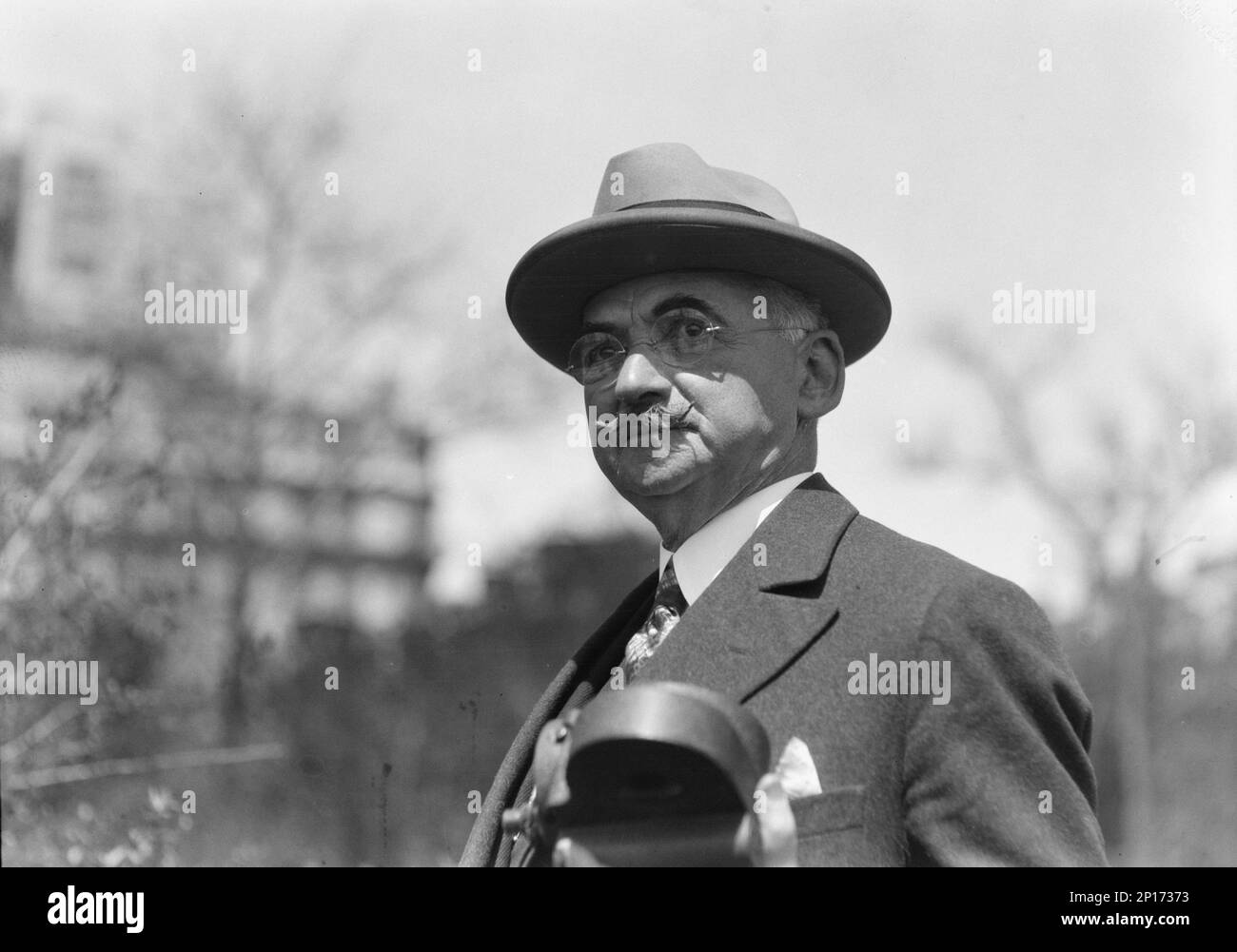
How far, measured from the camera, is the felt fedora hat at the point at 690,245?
2.89m

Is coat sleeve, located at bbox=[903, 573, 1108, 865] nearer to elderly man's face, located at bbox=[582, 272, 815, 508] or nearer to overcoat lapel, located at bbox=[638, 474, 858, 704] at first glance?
overcoat lapel, located at bbox=[638, 474, 858, 704]

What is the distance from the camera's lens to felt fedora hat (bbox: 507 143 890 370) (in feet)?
9.48

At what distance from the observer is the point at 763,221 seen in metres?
2.86

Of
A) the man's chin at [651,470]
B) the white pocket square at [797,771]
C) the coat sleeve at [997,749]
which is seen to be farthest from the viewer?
the man's chin at [651,470]

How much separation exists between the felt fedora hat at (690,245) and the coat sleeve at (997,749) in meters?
0.86

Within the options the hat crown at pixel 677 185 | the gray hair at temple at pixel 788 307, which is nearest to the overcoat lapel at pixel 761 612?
the gray hair at temple at pixel 788 307

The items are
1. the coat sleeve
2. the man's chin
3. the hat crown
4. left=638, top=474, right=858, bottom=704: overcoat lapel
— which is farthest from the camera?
the hat crown

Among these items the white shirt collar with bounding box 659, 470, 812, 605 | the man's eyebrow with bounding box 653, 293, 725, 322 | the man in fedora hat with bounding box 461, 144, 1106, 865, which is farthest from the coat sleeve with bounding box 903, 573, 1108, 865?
the man's eyebrow with bounding box 653, 293, 725, 322

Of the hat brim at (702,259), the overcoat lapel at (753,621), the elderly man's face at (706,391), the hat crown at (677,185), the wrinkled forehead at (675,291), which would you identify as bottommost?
the overcoat lapel at (753,621)

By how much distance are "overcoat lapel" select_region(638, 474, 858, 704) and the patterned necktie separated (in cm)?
20

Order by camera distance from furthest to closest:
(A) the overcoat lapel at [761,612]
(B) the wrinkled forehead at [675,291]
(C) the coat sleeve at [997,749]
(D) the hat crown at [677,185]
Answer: (D) the hat crown at [677,185], (B) the wrinkled forehead at [675,291], (A) the overcoat lapel at [761,612], (C) the coat sleeve at [997,749]

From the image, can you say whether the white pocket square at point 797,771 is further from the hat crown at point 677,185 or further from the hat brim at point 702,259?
the hat crown at point 677,185
